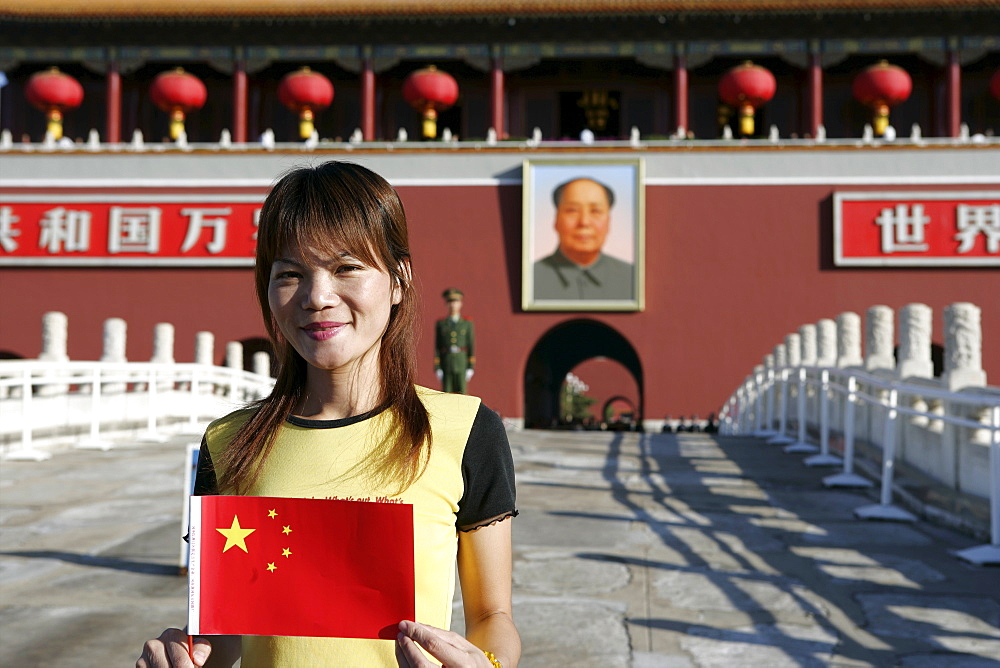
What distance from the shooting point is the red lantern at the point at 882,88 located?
662 inches

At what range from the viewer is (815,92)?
57.7ft

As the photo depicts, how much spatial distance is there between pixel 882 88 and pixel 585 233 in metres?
5.41

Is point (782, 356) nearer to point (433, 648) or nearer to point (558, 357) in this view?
point (433, 648)

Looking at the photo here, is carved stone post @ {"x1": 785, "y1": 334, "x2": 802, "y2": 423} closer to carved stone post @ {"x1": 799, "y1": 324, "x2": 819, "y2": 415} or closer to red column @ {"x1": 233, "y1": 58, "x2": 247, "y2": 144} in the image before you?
carved stone post @ {"x1": 799, "y1": 324, "x2": 819, "y2": 415}

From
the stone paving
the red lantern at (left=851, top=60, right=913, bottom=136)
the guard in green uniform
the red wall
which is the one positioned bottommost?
the stone paving

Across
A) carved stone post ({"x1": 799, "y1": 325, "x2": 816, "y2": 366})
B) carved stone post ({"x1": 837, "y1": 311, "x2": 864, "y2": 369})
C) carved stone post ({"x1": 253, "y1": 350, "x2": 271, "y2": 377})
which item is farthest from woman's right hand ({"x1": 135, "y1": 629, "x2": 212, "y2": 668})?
carved stone post ({"x1": 253, "y1": 350, "x2": 271, "y2": 377})

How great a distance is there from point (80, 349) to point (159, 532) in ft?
43.6

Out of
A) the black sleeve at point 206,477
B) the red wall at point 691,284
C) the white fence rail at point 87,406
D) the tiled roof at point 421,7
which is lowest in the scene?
the white fence rail at point 87,406

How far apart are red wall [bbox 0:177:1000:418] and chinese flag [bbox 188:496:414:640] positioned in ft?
50.7

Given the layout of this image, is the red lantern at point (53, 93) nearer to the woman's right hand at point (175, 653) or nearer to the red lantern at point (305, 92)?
the red lantern at point (305, 92)

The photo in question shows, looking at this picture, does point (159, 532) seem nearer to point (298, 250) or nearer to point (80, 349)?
point (298, 250)

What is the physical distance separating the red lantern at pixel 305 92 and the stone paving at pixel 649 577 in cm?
1153

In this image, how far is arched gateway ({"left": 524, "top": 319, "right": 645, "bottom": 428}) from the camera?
2136 centimetres

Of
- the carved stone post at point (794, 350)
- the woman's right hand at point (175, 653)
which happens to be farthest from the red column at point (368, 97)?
the woman's right hand at point (175, 653)
